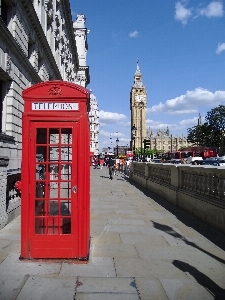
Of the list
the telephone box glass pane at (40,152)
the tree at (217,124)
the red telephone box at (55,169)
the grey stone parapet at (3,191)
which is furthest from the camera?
the tree at (217,124)

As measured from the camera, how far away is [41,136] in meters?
4.38

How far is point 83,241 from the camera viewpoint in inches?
174

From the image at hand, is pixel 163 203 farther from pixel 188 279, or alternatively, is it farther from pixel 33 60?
pixel 33 60

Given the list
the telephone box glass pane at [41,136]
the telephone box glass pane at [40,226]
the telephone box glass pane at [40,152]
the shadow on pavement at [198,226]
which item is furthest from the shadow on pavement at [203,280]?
the telephone box glass pane at [41,136]

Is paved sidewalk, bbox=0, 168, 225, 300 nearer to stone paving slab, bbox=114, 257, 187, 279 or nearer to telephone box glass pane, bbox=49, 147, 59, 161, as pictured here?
stone paving slab, bbox=114, 257, 187, 279

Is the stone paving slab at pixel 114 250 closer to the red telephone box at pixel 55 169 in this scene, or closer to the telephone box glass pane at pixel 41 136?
the red telephone box at pixel 55 169

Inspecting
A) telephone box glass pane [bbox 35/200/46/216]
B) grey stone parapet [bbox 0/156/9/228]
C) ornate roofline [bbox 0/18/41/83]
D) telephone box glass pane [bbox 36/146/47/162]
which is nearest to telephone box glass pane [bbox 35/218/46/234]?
telephone box glass pane [bbox 35/200/46/216]

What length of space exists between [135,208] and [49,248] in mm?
5252

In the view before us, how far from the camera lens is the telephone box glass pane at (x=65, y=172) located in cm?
445

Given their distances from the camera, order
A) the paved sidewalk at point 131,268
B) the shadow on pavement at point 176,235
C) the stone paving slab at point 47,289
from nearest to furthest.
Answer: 1. the stone paving slab at point 47,289
2. the paved sidewalk at point 131,268
3. the shadow on pavement at point 176,235

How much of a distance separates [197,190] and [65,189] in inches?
171

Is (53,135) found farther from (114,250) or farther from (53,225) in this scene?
(114,250)

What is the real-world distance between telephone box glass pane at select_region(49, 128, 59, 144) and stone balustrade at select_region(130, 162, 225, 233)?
3.69 m

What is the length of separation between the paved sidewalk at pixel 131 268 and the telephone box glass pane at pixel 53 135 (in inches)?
71.9
